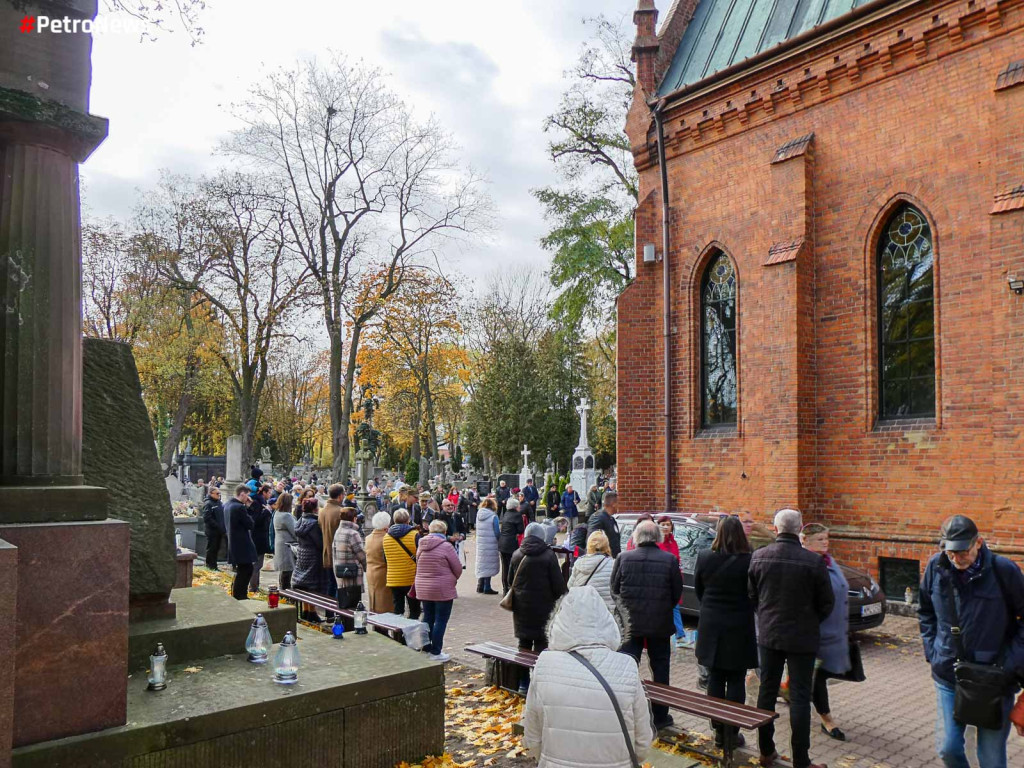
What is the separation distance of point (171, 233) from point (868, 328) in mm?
27403

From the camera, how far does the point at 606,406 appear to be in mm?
45188

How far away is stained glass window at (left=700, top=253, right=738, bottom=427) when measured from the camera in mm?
13758

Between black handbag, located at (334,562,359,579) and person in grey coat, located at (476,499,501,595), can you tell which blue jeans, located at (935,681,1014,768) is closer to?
black handbag, located at (334,562,359,579)

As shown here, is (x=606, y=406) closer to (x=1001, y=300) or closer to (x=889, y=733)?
(x=1001, y=300)

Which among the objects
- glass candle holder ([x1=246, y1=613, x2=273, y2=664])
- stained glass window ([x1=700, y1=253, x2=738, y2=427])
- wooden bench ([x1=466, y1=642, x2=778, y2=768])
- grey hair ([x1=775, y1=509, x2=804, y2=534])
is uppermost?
stained glass window ([x1=700, y1=253, x2=738, y2=427])

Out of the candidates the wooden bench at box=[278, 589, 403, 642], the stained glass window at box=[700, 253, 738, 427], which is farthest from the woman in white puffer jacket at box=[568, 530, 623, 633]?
the stained glass window at box=[700, 253, 738, 427]

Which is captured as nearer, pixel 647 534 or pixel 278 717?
pixel 278 717

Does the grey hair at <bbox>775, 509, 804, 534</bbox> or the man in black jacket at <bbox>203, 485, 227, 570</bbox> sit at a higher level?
the grey hair at <bbox>775, 509, 804, 534</bbox>

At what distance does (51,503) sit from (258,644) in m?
1.89

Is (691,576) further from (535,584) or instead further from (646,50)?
(646,50)

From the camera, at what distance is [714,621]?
5820 millimetres

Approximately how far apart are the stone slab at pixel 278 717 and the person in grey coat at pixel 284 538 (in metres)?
6.49

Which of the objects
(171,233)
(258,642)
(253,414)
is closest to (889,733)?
(258,642)

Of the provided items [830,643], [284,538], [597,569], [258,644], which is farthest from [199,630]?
[284,538]
